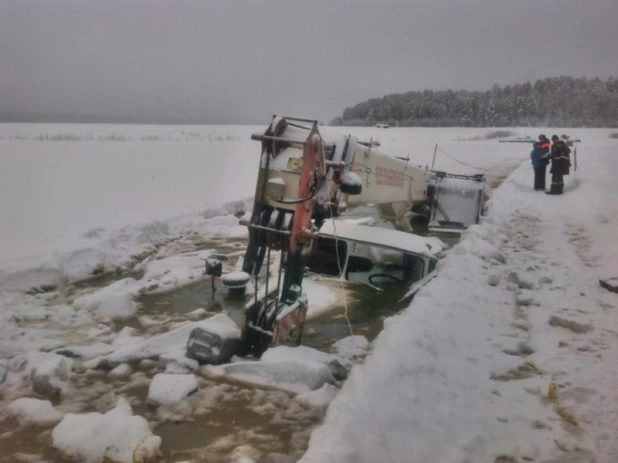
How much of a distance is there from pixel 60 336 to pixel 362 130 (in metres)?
4.20

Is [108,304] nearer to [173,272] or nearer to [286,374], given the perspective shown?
[173,272]

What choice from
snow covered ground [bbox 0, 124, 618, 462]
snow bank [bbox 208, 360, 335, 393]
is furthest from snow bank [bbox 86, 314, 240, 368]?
snow bank [bbox 208, 360, 335, 393]

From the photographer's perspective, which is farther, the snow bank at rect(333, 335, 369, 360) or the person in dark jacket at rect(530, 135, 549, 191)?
the person in dark jacket at rect(530, 135, 549, 191)

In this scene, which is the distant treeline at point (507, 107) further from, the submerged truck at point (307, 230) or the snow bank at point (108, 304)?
the snow bank at point (108, 304)

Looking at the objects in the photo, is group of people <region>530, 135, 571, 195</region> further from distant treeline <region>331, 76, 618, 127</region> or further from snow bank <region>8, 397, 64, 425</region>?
snow bank <region>8, 397, 64, 425</region>

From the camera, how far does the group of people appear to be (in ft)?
44.4

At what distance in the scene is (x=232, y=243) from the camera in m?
9.46

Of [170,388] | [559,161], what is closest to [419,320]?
[170,388]

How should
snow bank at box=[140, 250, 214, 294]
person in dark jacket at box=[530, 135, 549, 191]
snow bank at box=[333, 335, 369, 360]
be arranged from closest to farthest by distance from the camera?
snow bank at box=[333, 335, 369, 360]
snow bank at box=[140, 250, 214, 294]
person in dark jacket at box=[530, 135, 549, 191]

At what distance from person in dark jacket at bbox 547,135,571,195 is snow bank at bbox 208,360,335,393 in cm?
1211

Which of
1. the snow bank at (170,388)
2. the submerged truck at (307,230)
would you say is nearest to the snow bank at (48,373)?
Result: the snow bank at (170,388)

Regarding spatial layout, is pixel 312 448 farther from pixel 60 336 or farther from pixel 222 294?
pixel 222 294

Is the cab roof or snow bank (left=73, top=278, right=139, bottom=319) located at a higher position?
the cab roof

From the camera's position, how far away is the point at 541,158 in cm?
1422
